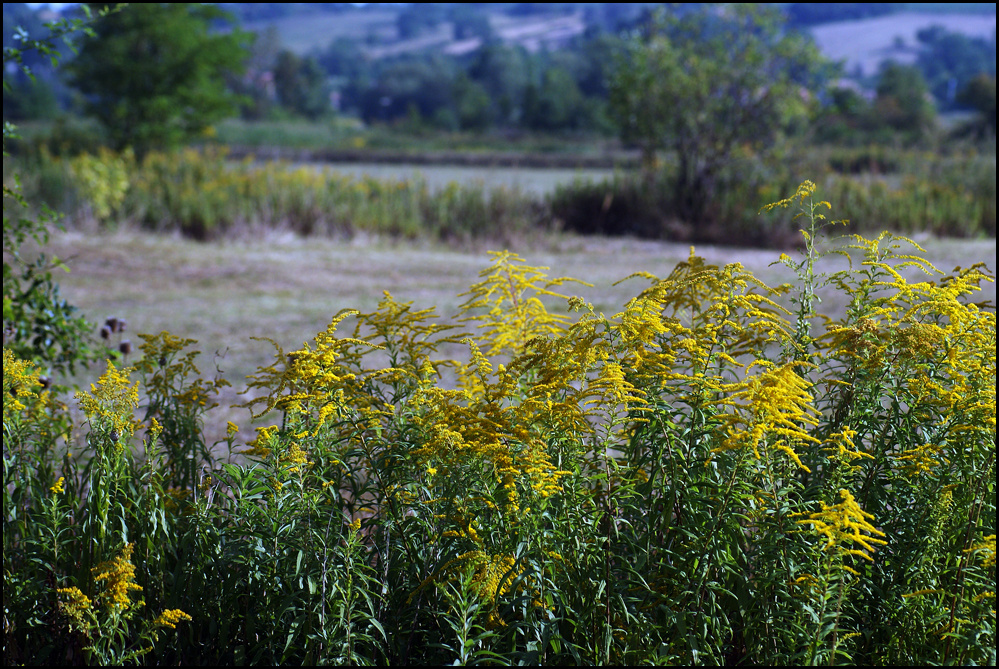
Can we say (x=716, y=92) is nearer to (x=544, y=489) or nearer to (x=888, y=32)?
(x=544, y=489)

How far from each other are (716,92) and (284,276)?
8.59 m

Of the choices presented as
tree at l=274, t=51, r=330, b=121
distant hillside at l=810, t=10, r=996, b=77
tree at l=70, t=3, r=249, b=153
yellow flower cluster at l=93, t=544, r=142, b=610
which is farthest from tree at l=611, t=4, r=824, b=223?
distant hillside at l=810, t=10, r=996, b=77

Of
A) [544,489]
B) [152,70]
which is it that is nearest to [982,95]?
[152,70]

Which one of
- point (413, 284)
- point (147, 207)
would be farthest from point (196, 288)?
point (147, 207)

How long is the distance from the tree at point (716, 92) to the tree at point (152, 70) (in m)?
11.6

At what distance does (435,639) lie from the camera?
204 cm

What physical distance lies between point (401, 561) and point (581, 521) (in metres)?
0.51

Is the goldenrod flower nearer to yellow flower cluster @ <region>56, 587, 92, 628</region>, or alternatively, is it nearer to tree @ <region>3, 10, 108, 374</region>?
yellow flower cluster @ <region>56, 587, 92, 628</region>

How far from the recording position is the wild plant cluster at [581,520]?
6.10 feet

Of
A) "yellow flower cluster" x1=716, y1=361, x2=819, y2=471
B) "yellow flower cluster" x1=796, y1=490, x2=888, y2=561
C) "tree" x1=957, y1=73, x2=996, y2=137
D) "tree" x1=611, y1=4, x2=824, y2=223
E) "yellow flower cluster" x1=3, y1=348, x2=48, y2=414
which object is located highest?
"tree" x1=957, y1=73, x2=996, y2=137

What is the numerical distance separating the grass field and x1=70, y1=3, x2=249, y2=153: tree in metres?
9.56

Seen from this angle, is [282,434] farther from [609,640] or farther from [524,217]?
[524,217]

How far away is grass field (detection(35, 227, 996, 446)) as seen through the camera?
7098 mm

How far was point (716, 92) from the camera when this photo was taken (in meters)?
13.8
